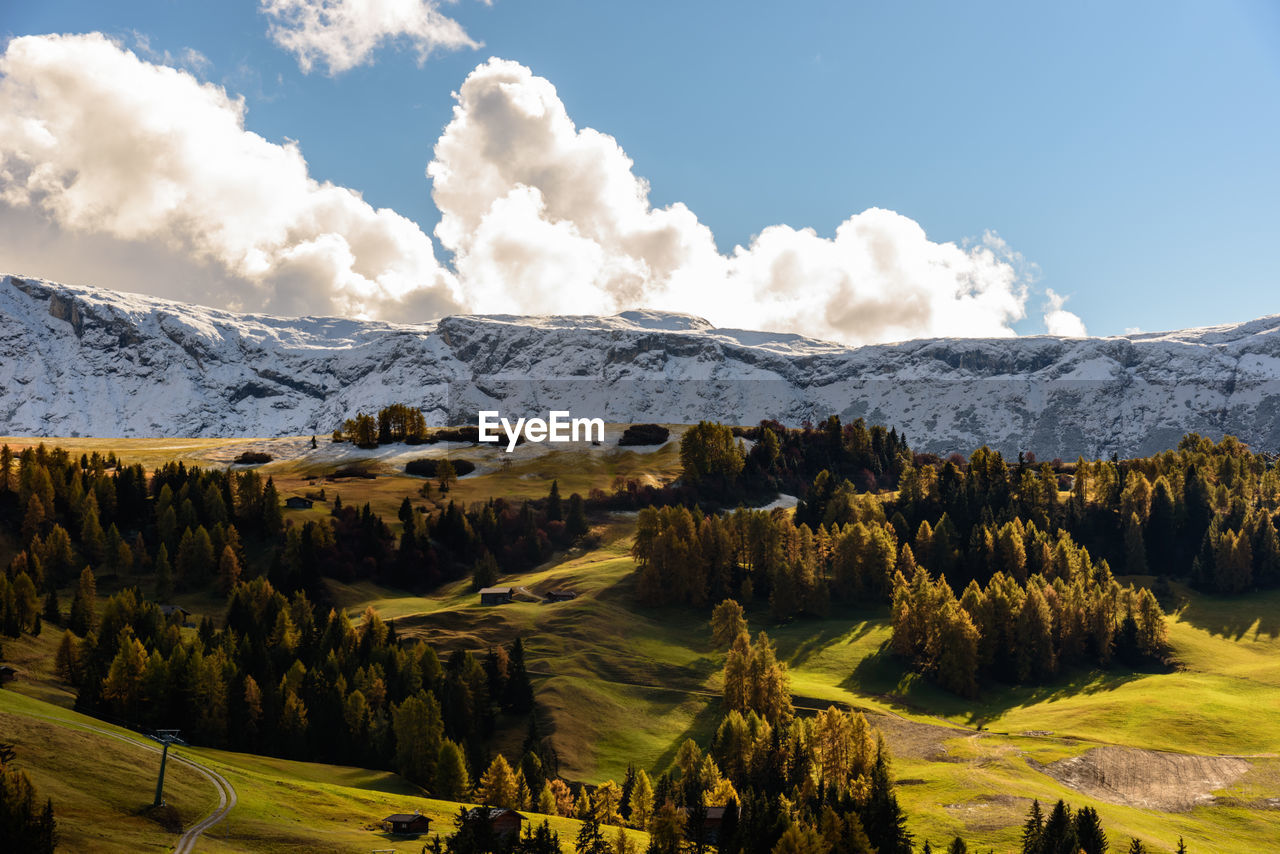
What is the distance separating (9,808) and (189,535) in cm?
10470

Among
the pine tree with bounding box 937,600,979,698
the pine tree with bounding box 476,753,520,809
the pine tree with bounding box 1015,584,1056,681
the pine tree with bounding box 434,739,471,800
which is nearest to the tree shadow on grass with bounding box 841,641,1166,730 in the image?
the pine tree with bounding box 937,600,979,698

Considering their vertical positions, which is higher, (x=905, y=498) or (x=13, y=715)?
(x=905, y=498)

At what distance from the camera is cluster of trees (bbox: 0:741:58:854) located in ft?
165

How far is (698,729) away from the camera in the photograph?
102938 mm

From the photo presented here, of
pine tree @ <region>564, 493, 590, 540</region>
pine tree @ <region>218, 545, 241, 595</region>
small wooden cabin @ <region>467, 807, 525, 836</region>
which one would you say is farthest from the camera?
pine tree @ <region>564, 493, 590, 540</region>

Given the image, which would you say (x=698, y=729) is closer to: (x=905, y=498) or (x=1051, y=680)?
(x=1051, y=680)

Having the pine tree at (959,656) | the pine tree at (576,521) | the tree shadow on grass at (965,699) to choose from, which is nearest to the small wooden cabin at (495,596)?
the pine tree at (576,521)

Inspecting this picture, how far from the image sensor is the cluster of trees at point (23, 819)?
165 ft

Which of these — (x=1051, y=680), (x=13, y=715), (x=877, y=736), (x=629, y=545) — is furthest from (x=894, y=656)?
(x=13, y=715)

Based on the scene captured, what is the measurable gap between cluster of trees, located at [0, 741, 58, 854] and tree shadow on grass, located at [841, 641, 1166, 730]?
89.1 metres

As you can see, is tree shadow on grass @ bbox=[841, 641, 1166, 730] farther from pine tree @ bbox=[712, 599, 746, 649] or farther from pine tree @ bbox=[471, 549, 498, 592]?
pine tree @ bbox=[471, 549, 498, 592]

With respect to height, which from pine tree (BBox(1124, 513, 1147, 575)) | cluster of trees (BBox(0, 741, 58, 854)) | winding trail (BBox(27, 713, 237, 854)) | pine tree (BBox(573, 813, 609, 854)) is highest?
pine tree (BBox(1124, 513, 1147, 575))

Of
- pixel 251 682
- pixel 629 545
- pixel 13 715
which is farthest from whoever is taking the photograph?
pixel 629 545

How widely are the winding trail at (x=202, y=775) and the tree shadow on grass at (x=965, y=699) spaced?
2969 inches
